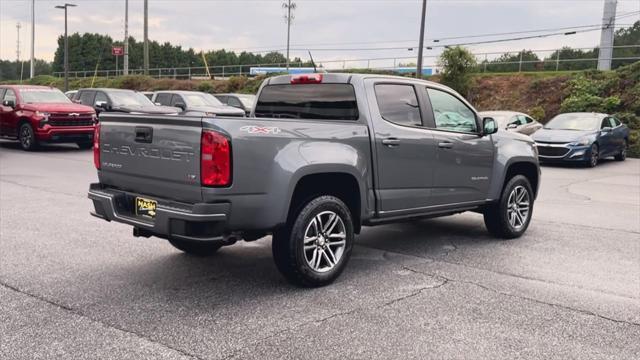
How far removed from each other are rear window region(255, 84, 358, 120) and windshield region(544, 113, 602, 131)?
13.8 metres

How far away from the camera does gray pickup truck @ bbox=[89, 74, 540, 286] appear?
4344 millimetres

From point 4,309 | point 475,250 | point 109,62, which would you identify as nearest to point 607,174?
point 475,250

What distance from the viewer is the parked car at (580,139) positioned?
16484 mm

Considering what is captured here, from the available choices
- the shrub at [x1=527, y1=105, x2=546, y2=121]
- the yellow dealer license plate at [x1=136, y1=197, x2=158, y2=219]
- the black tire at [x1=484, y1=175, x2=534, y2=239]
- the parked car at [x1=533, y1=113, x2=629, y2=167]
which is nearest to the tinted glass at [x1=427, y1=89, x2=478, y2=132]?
the black tire at [x1=484, y1=175, x2=534, y2=239]

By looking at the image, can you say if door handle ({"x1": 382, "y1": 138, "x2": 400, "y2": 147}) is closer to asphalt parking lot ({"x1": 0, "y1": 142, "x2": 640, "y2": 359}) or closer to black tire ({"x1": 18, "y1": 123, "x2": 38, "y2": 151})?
asphalt parking lot ({"x1": 0, "y1": 142, "x2": 640, "y2": 359})

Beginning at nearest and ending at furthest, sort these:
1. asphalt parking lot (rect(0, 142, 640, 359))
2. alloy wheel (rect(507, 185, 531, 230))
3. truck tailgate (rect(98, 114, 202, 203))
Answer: asphalt parking lot (rect(0, 142, 640, 359))
truck tailgate (rect(98, 114, 202, 203))
alloy wheel (rect(507, 185, 531, 230))

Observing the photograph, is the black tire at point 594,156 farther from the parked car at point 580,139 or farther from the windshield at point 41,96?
the windshield at point 41,96

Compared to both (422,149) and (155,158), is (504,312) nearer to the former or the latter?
(422,149)

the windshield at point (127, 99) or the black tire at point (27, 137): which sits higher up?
the windshield at point (127, 99)

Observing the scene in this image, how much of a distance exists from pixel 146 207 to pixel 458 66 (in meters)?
26.8

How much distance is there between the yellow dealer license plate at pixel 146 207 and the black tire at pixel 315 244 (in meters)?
0.97

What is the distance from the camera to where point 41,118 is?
16750 millimetres

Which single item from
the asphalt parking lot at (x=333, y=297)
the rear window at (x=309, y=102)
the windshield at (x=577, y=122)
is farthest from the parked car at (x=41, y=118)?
the windshield at (x=577, y=122)

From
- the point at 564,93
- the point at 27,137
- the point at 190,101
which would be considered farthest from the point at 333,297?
the point at 564,93
